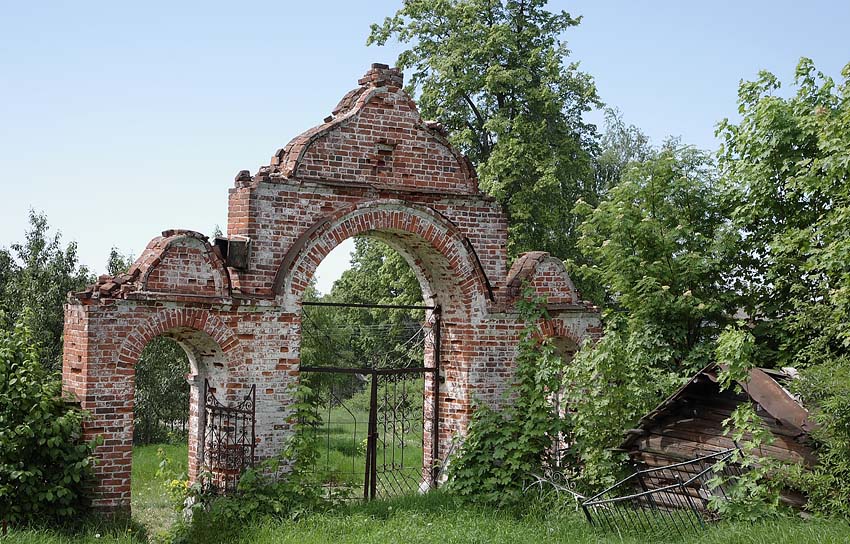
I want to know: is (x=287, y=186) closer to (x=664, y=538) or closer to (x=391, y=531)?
(x=391, y=531)

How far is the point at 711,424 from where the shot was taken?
10477 millimetres

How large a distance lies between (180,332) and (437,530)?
3.76 metres

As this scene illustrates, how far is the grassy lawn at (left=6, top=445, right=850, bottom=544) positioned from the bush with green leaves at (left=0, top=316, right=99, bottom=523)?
331mm

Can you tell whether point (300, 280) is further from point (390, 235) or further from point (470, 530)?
point (470, 530)

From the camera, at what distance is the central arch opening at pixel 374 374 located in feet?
37.6

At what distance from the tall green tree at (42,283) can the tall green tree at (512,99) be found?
8.89m

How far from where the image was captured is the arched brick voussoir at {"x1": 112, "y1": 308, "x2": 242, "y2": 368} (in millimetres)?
9453

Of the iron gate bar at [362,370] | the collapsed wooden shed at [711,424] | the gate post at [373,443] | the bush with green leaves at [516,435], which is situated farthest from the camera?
the gate post at [373,443]

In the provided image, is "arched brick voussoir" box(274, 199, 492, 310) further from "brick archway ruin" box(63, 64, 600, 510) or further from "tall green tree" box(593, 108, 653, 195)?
"tall green tree" box(593, 108, 653, 195)

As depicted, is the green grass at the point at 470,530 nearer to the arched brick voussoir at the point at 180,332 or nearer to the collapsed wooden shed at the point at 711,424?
the collapsed wooden shed at the point at 711,424

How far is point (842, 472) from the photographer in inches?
352

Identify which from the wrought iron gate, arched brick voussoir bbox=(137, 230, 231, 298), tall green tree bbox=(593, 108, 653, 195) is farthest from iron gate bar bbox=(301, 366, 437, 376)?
tall green tree bbox=(593, 108, 653, 195)

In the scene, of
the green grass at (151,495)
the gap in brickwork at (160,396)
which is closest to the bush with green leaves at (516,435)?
the green grass at (151,495)

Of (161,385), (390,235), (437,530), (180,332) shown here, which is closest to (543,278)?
(390,235)
